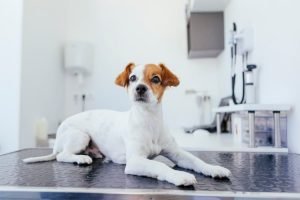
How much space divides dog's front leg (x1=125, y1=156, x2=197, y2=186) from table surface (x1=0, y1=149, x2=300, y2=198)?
16 millimetres

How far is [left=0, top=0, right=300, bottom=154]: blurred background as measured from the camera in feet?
6.39

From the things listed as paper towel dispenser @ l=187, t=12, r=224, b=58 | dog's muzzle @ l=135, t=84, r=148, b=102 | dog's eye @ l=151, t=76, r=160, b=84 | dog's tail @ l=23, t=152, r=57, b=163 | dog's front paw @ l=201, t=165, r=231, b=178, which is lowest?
dog's tail @ l=23, t=152, r=57, b=163

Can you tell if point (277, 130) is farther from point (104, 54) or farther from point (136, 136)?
point (104, 54)

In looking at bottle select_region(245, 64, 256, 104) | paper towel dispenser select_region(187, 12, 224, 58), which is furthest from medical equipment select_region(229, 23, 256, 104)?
paper towel dispenser select_region(187, 12, 224, 58)

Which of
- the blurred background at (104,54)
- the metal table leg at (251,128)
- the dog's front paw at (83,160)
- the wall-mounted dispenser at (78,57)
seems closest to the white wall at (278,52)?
the blurred background at (104,54)

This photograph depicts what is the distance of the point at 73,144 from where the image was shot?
1.03 m

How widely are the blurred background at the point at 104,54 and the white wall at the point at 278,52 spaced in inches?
1.2

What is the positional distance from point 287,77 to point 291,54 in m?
0.10

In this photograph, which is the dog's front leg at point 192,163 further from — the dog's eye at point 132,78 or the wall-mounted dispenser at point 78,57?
the wall-mounted dispenser at point 78,57

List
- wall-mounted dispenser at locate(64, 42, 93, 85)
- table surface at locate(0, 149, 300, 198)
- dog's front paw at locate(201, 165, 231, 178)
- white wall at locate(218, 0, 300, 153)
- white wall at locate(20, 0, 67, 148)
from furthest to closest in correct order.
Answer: wall-mounted dispenser at locate(64, 42, 93, 85)
white wall at locate(20, 0, 67, 148)
white wall at locate(218, 0, 300, 153)
dog's front paw at locate(201, 165, 231, 178)
table surface at locate(0, 149, 300, 198)

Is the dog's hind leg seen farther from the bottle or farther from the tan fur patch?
the bottle

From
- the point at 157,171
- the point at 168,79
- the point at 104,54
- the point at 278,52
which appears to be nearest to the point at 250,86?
the point at 278,52

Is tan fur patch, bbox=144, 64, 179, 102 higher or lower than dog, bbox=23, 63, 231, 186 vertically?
higher

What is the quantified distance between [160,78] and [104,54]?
2.02 metres
